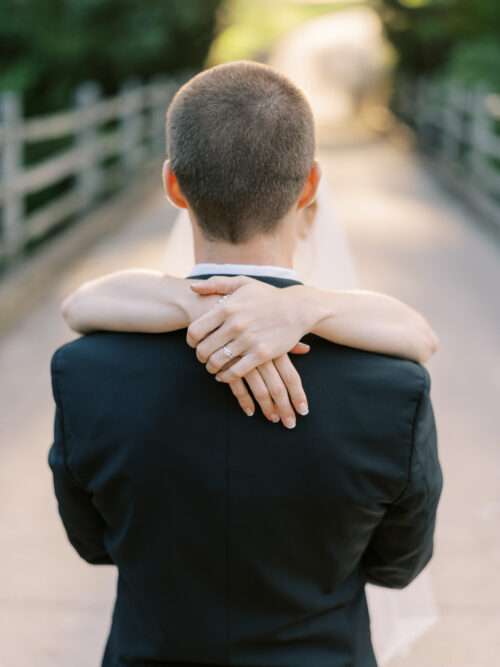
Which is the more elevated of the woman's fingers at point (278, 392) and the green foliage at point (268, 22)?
the woman's fingers at point (278, 392)

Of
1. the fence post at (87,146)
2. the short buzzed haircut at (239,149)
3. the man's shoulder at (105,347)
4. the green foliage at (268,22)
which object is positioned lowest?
the green foliage at (268,22)

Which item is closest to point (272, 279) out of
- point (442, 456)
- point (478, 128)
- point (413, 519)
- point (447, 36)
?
point (413, 519)

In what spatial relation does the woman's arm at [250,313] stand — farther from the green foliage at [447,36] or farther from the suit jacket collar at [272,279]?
the green foliage at [447,36]

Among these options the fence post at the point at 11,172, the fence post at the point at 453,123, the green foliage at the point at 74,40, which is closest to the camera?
the fence post at the point at 11,172

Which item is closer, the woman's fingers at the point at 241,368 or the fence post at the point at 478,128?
the woman's fingers at the point at 241,368

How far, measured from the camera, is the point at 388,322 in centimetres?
179

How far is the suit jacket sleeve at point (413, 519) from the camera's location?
1631 mm

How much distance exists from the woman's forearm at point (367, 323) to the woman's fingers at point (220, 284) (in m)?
0.10

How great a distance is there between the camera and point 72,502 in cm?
183

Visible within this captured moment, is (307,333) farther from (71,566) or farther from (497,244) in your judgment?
(497,244)

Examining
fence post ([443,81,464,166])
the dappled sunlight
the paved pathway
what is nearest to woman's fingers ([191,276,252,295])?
the paved pathway

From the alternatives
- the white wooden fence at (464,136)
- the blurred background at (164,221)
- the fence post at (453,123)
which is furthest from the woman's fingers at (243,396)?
the fence post at (453,123)

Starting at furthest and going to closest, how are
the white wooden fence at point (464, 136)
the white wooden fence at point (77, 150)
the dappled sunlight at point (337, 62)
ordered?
the dappled sunlight at point (337, 62), the white wooden fence at point (464, 136), the white wooden fence at point (77, 150)

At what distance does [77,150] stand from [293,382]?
9808 millimetres
